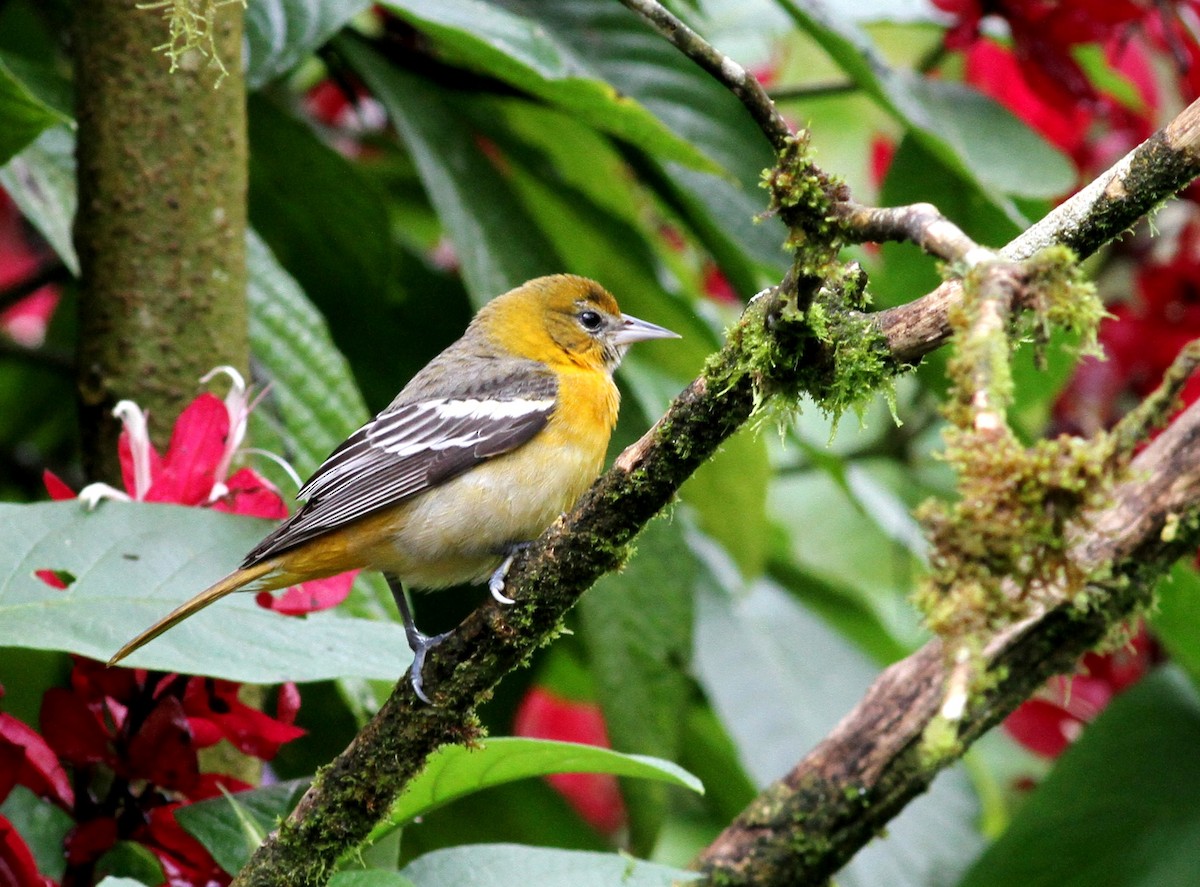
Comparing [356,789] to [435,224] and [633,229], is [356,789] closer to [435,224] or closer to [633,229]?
[633,229]

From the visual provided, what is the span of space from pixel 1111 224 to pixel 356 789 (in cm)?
134

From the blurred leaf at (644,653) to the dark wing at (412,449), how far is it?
0.43 metres

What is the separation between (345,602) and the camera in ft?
10.1

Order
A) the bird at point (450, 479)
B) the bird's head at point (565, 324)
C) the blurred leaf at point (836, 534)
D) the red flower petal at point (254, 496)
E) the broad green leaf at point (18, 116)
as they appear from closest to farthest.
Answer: the broad green leaf at point (18, 116), the red flower petal at point (254, 496), the bird at point (450, 479), the bird's head at point (565, 324), the blurred leaf at point (836, 534)

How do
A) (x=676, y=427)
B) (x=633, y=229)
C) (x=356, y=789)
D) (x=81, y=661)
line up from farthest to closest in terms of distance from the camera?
(x=633, y=229)
(x=81, y=661)
(x=356, y=789)
(x=676, y=427)

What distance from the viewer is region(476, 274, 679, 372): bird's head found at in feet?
12.5

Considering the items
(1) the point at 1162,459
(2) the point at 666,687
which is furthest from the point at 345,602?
(1) the point at 1162,459

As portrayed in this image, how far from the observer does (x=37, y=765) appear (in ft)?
7.19

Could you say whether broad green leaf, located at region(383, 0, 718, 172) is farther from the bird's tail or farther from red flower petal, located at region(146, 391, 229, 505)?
the bird's tail

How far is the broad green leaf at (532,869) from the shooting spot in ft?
6.79

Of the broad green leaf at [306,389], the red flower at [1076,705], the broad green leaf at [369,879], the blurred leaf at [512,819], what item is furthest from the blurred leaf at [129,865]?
the red flower at [1076,705]

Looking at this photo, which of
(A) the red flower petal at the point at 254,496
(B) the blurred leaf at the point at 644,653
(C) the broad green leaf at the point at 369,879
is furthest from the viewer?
(B) the blurred leaf at the point at 644,653

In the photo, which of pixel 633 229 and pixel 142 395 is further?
pixel 633 229

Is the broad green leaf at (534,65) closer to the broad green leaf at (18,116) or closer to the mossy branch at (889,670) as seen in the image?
the broad green leaf at (18,116)
